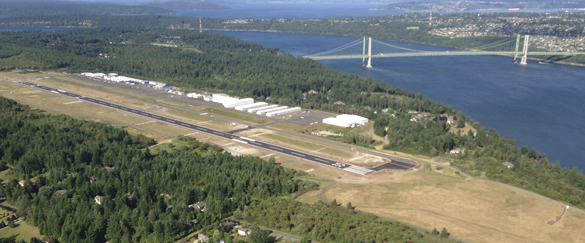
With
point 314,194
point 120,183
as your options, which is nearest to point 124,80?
point 120,183

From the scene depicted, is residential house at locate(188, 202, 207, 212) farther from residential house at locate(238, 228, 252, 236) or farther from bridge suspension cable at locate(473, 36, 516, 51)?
bridge suspension cable at locate(473, 36, 516, 51)

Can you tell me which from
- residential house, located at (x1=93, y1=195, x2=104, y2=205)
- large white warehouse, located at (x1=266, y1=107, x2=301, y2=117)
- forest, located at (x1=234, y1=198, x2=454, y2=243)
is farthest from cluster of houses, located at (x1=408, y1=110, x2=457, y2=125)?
residential house, located at (x1=93, y1=195, x2=104, y2=205)

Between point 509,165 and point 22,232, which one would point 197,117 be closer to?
point 22,232

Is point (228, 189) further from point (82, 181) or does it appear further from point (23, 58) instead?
point (23, 58)

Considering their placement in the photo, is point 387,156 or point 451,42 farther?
point 451,42

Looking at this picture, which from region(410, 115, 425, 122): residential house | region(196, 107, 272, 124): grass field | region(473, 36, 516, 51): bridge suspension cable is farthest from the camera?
region(473, 36, 516, 51): bridge suspension cable

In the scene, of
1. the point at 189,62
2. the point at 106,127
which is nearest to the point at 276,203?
the point at 106,127
